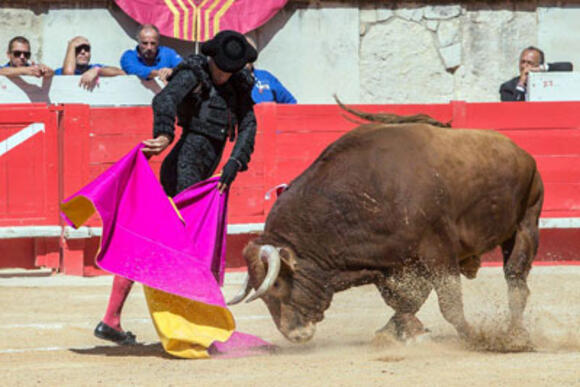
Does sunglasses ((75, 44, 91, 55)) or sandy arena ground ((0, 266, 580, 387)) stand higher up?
sunglasses ((75, 44, 91, 55))

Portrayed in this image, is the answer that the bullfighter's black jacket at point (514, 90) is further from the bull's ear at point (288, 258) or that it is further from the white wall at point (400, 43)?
the bull's ear at point (288, 258)

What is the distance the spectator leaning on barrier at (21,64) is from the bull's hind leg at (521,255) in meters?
4.07

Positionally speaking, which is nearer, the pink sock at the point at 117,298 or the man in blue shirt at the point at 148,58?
the pink sock at the point at 117,298

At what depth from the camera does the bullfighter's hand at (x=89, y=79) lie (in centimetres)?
852

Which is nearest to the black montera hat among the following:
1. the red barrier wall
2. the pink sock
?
the pink sock

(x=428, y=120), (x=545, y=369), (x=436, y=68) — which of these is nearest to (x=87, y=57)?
(x=436, y=68)

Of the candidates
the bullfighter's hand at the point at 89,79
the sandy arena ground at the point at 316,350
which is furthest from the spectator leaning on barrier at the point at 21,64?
the sandy arena ground at the point at 316,350

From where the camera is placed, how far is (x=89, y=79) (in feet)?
27.9

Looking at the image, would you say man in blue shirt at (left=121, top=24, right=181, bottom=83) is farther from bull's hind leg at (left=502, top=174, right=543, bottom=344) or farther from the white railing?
bull's hind leg at (left=502, top=174, right=543, bottom=344)

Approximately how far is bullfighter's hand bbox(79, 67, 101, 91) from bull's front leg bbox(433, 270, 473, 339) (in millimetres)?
4084

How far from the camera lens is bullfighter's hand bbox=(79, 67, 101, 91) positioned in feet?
27.9

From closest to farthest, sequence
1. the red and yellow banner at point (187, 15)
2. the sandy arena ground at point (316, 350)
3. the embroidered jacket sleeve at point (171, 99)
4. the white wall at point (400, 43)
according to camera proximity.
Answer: the sandy arena ground at point (316, 350), the embroidered jacket sleeve at point (171, 99), the red and yellow banner at point (187, 15), the white wall at point (400, 43)

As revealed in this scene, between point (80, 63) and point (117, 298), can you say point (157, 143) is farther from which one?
point (80, 63)

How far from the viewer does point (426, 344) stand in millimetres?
5254
